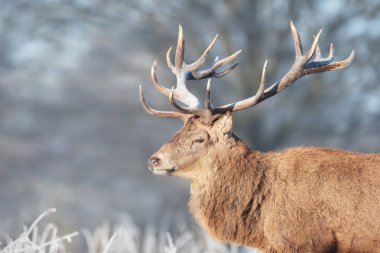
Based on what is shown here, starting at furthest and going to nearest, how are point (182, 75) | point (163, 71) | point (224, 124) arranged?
point (163, 71) → point (182, 75) → point (224, 124)

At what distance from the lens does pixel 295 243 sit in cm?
845

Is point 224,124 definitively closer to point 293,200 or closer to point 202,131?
point 202,131

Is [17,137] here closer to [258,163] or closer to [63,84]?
[63,84]

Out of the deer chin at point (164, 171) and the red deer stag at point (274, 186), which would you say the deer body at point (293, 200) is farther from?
the deer chin at point (164, 171)

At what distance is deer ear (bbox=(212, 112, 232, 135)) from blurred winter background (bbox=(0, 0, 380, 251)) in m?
7.13

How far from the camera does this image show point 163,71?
21.0 meters

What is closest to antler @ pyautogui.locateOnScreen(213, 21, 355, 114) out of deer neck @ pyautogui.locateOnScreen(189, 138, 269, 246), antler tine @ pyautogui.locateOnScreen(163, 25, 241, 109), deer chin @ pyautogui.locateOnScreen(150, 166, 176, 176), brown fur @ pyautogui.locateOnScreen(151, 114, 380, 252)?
brown fur @ pyautogui.locateOnScreen(151, 114, 380, 252)

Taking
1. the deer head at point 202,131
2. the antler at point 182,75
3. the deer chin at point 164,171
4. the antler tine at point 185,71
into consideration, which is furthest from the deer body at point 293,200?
the antler tine at point 185,71

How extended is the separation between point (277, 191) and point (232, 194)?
43 centimetres

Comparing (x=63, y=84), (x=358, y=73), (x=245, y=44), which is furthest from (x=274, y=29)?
(x=63, y=84)

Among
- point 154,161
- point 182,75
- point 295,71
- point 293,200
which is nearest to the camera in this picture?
point 293,200

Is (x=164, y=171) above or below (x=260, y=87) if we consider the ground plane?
below

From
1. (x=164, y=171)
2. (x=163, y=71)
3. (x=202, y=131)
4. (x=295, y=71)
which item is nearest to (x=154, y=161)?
(x=164, y=171)

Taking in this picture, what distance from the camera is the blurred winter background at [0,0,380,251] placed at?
2003 cm
